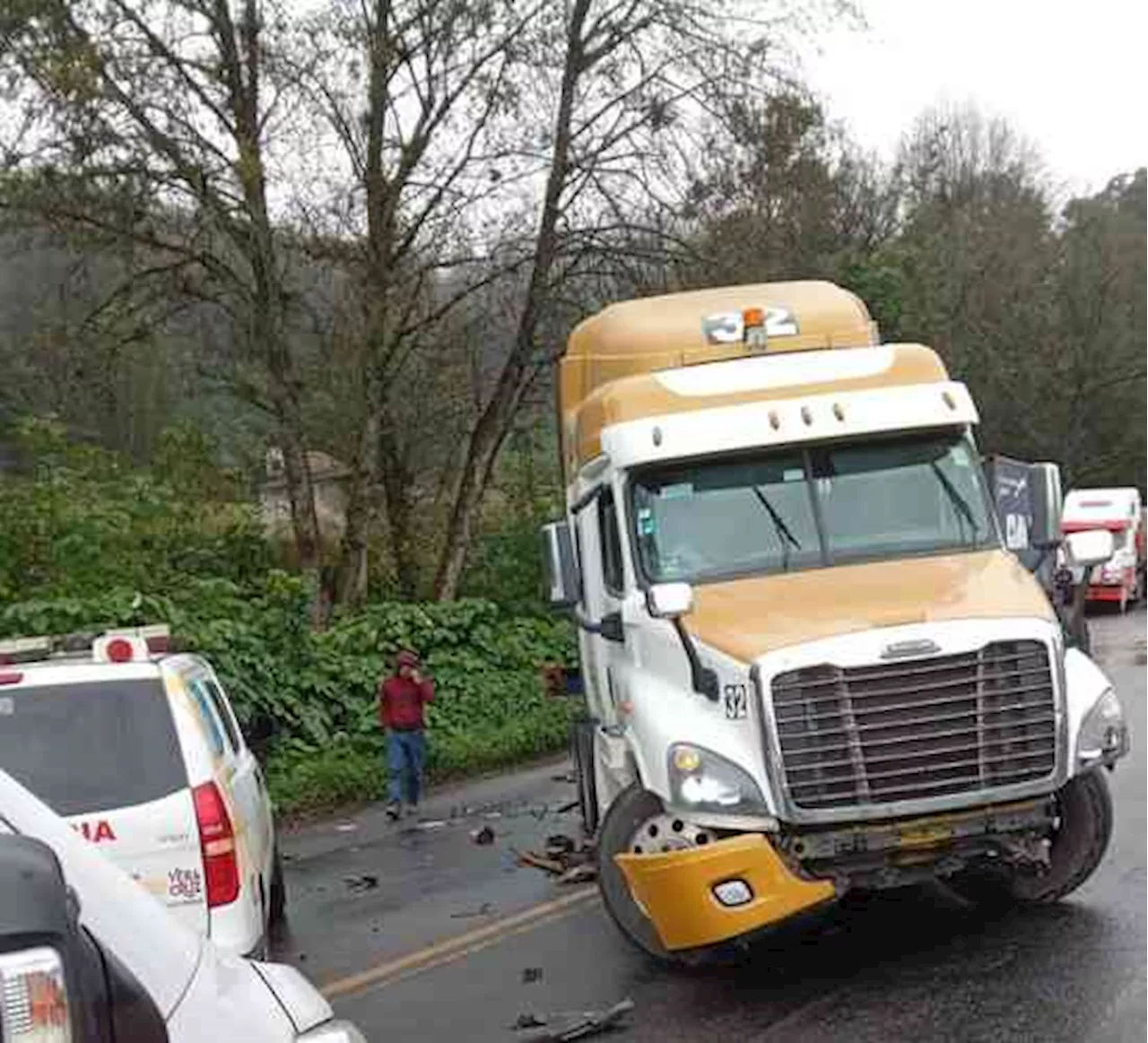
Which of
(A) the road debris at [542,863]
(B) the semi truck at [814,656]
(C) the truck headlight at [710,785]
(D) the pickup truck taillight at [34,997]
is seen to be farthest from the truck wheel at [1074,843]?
(D) the pickup truck taillight at [34,997]

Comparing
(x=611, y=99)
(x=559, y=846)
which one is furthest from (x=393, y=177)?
(x=559, y=846)

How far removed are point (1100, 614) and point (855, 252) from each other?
13844 mm

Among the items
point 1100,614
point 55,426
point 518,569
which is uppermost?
point 55,426

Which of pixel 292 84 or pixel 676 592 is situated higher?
pixel 292 84

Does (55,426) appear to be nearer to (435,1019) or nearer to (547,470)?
(547,470)

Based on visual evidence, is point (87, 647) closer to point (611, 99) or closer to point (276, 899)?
point (276, 899)

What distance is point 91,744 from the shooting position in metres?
6.77

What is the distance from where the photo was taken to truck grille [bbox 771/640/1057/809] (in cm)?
735

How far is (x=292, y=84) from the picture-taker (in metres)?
22.8

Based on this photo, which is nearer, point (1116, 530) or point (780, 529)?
point (780, 529)

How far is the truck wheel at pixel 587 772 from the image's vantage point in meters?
10.8

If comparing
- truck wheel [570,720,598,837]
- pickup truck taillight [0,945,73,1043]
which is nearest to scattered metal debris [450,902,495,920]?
truck wheel [570,720,598,837]

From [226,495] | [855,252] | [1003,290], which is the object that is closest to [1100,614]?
[855,252]

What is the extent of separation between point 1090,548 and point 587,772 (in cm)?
373
